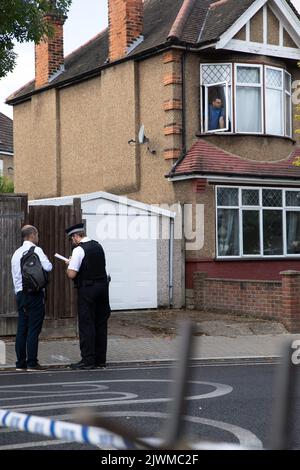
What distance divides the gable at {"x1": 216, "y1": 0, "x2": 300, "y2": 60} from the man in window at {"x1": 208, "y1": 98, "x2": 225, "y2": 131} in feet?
4.61

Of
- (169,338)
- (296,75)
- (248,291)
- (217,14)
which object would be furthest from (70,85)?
(169,338)

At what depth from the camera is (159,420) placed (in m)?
6.60

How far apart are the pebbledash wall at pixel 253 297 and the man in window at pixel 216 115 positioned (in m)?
4.08

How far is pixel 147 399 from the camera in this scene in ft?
25.3

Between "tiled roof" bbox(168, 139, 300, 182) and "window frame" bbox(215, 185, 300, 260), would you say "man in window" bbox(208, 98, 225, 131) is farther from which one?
"window frame" bbox(215, 185, 300, 260)

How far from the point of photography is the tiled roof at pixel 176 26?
1936 cm

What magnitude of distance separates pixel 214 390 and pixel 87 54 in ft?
59.4

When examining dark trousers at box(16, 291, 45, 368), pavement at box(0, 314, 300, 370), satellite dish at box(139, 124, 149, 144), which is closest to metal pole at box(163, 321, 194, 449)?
dark trousers at box(16, 291, 45, 368)

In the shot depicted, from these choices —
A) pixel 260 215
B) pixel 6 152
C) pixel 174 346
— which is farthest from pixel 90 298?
pixel 6 152

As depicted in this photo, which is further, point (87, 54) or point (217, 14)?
point (87, 54)

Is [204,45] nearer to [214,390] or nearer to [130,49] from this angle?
[130,49]

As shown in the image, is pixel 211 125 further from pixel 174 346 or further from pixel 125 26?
pixel 174 346

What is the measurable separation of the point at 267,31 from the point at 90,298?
1239cm

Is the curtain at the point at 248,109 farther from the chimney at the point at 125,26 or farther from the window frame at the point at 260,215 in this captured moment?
the chimney at the point at 125,26
